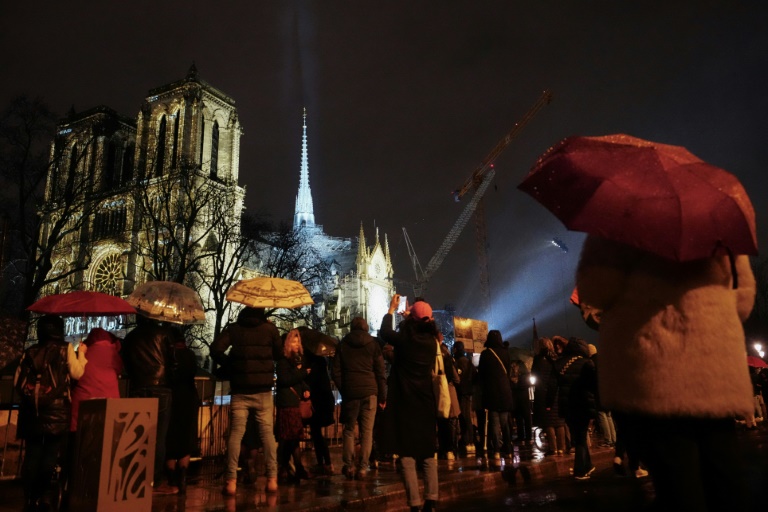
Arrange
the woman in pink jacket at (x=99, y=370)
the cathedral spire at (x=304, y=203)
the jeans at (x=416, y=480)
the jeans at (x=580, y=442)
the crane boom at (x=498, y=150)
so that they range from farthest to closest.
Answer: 1. the cathedral spire at (x=304, y=203)
2. the crane boom at (x=498, y=150)
3. the jeans at (x=580, y=442)
4. the woman in pink jacket at (x=99, y=370)
5. the jeans at (x=416, y=480)

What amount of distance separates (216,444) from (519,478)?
583 centimetres

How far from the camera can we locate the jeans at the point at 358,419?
874cm

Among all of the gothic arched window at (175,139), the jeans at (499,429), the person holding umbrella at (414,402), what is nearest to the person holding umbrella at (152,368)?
the person holding umbrella at (414,402)

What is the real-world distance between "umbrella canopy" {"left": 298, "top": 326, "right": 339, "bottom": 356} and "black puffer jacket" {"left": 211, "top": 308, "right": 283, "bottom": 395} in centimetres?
299

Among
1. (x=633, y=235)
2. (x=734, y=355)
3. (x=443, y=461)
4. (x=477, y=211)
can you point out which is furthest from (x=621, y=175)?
(x=477, y=211)

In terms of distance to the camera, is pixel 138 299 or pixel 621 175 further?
pixel 138 299

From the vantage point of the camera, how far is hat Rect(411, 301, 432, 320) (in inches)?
251

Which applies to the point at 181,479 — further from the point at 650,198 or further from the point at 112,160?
the point at 112,160

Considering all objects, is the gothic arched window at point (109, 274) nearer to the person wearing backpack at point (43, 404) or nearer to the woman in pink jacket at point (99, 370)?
the woman in pink jacket at point (99, 370)

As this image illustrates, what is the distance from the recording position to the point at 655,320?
3104mm

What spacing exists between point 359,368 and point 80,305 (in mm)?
3744

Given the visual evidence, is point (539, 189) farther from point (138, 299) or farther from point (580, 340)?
point (580, 340)

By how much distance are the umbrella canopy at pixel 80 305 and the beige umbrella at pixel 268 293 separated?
1315 mm

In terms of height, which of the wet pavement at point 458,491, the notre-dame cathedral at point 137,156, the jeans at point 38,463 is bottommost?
the wet pavement at point 458,491
